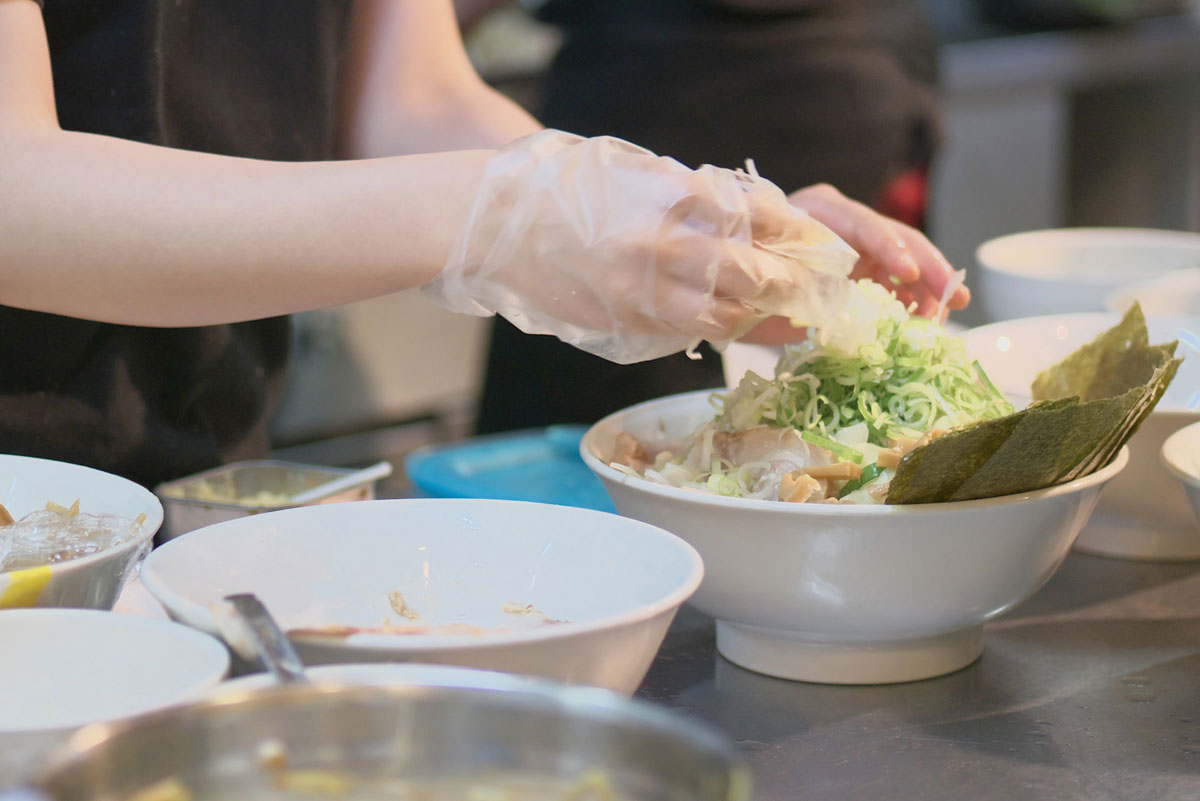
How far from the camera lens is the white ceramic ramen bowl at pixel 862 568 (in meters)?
0.77

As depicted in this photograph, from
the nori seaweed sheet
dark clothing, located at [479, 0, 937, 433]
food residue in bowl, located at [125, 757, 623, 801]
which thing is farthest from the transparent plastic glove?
dark clothing, located at [479, 0, 937, 433]

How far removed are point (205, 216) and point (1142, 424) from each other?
0.75m

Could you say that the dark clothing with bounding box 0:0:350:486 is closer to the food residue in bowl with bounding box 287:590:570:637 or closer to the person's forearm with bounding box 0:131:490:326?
the person's forearm with bounding box 0:131:490:326

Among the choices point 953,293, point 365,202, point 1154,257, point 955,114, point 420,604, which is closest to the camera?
point 420,604

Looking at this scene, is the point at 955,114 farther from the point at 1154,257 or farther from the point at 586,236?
the point at 586,236

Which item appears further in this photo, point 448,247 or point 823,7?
point 823,7

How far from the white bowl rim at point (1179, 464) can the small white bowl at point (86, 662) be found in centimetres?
64

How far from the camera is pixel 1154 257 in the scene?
1563 millimetres

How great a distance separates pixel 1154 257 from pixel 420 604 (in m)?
1.20

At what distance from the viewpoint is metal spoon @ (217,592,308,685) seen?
0.52 meters

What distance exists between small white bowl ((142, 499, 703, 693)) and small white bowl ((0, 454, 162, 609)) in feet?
0.11

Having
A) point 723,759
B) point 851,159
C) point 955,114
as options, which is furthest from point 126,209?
point 955,114

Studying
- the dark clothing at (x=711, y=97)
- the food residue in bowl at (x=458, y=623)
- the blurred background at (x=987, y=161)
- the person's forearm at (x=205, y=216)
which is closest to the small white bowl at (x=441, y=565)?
the food residue in bowl at (x=458, y=623)

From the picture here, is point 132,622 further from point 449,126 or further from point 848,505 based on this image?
point 449,126
